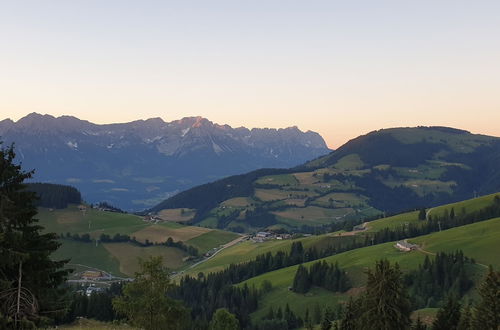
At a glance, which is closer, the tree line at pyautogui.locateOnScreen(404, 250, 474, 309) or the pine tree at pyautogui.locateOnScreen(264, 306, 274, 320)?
the tree line at pyautogui.locateOnScreen(404, 250, 474, 309)

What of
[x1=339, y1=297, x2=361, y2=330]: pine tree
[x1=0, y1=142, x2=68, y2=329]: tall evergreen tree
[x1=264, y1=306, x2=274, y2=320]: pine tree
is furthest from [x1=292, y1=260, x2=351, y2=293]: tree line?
[x1=0, y1=142, x2=68, y2=329]: tall evergreen tree

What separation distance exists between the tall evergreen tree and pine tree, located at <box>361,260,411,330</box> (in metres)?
49.8

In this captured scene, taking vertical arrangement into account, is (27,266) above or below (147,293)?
above

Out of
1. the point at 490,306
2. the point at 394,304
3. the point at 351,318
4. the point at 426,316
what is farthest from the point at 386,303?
the point at 426,316

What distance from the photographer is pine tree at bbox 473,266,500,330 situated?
64.9m

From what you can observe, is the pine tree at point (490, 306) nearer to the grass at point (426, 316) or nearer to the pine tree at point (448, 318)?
the pine tree at point (448, 318)

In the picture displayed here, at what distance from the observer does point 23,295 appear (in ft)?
100

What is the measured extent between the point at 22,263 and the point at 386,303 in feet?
178

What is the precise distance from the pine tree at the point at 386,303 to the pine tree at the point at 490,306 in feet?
32.9

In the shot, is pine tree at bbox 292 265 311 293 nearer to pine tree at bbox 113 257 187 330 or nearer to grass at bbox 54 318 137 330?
grass at bbox 54 318 137 330

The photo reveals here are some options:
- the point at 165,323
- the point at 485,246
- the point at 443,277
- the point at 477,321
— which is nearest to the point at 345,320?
the point at 477,321

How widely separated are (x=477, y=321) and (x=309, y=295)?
123m

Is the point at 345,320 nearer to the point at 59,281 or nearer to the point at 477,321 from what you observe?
the point at 477,321

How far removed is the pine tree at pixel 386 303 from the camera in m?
69.1
